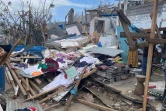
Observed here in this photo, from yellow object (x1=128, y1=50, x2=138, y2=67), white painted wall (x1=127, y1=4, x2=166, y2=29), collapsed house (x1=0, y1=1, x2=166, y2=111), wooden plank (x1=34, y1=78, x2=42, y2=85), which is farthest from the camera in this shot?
white painted wall (x1=127, y1=4, x2=166, y2=29)

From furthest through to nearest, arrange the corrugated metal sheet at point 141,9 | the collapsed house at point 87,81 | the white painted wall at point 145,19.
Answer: the corrugated metal sheet at point 141,9
the white painted wall at point 145,19
the collapsed house at point 87,81

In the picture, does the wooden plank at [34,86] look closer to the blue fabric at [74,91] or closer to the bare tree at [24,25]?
the blue fabric at [74,91]

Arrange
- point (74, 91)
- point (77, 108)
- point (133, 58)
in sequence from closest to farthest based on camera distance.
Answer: point (77, 108) → point (74, 91) → point (133, 58)

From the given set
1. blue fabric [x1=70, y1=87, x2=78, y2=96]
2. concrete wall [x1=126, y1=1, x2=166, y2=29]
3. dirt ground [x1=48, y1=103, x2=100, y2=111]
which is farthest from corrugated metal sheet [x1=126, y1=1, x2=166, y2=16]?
dirt ground [x1=48, y1=103, x2=100, y2=111]

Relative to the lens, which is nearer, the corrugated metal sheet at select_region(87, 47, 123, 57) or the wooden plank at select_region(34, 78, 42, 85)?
the wooden plank at select_region(34, 78, 42, 85)

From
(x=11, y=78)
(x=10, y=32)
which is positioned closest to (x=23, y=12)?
(x=10, y=32)

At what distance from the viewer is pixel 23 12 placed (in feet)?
46.6

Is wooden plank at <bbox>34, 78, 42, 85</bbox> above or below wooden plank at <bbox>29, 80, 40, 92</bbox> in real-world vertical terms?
above

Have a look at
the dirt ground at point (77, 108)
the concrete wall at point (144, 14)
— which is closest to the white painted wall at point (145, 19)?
the concrete wall at point (144, 14)

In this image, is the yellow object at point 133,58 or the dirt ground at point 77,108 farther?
the yellow object at point 133,58

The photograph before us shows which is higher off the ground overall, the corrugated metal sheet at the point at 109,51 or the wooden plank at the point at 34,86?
the corrugated metal sheet at the point at 109,51

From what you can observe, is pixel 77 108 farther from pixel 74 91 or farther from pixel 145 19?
pixel 145 19

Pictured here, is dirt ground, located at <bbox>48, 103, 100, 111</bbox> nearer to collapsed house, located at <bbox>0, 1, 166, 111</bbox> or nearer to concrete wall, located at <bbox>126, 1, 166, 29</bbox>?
collapsed house, located at <bbox>0, 1, 166, 111</bbox>

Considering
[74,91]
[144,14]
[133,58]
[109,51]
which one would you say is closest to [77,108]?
[74,91]
